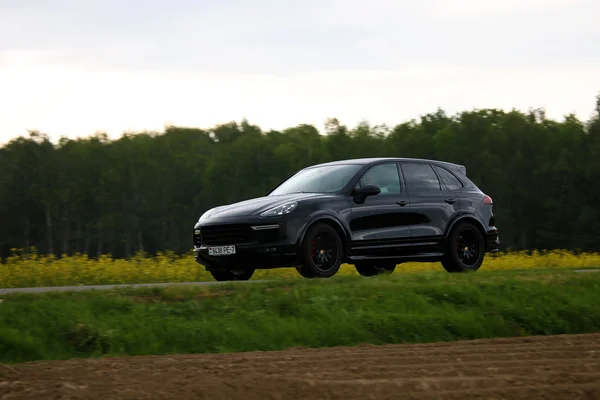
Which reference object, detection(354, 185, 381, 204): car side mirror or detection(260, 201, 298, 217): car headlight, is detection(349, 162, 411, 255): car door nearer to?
detection(354, 185, 381, 204): car side mirror

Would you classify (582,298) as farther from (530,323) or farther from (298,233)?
(298,233)

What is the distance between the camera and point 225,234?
13.0m

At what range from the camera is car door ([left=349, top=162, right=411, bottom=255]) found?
13.4 m

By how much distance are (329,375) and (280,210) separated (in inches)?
233

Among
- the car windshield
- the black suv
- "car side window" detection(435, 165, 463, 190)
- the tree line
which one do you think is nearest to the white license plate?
the black suv

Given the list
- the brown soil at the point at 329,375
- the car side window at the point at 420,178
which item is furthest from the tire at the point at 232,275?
the brown soil at the point at 329,375

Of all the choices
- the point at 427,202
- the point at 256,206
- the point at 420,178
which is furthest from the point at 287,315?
the point at 420,178

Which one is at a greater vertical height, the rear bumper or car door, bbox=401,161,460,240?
car door, bbox=401,161,460,240

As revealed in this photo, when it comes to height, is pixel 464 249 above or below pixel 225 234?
below

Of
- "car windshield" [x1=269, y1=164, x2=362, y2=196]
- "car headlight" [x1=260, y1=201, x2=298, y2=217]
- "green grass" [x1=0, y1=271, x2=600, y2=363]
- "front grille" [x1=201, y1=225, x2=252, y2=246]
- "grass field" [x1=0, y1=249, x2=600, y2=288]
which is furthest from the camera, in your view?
"grass field" [x1=0, y1=249, x2=600, y2=288]

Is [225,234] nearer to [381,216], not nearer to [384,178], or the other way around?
[381,216]

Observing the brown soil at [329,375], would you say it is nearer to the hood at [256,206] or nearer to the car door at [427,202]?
the hood at [256,206]

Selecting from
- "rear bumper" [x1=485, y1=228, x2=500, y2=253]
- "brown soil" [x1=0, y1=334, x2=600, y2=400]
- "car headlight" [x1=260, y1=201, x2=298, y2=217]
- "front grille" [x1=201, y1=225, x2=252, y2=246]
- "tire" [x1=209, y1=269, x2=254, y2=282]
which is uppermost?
"car headlight" [x1=260, y1=201, x2=298, y2=217]

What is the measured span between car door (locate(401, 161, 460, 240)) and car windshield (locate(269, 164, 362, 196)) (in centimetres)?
92
